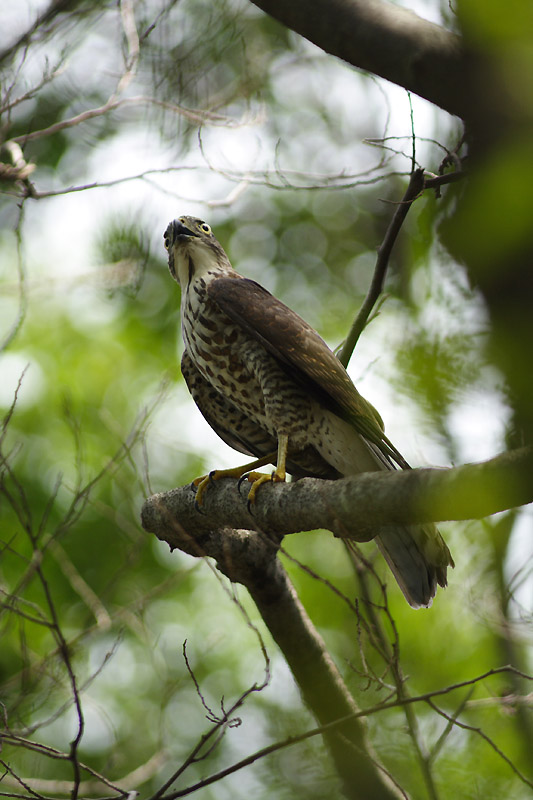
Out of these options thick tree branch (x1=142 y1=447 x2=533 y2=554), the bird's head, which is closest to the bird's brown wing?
the bird's head

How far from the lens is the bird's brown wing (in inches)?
126

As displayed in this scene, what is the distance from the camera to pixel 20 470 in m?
6.64

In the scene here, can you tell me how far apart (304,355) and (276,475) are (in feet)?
1.90

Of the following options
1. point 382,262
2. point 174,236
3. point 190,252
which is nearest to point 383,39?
point 382,262

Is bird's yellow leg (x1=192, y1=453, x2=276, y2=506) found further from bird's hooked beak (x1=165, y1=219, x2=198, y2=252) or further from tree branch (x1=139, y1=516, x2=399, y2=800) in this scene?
bird's hooked beak (x1=165, y1=219, x2=198, y2=252)

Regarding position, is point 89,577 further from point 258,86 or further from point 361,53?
point 361,53

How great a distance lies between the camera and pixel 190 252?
3.97 m

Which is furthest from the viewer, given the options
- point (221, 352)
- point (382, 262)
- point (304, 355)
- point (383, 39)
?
point (221, 352)

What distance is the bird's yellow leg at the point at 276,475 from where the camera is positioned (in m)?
2.86

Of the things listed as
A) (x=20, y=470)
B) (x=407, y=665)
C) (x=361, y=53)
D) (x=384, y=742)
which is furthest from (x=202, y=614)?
(x=361, y=53)

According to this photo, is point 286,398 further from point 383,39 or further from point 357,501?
point 383,39

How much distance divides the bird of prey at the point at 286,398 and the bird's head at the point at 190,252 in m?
0.16

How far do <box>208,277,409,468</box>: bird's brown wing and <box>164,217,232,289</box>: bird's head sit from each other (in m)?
0.44

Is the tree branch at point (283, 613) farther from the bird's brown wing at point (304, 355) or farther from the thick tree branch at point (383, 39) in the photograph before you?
the thick tree branch at point (383, 39)
